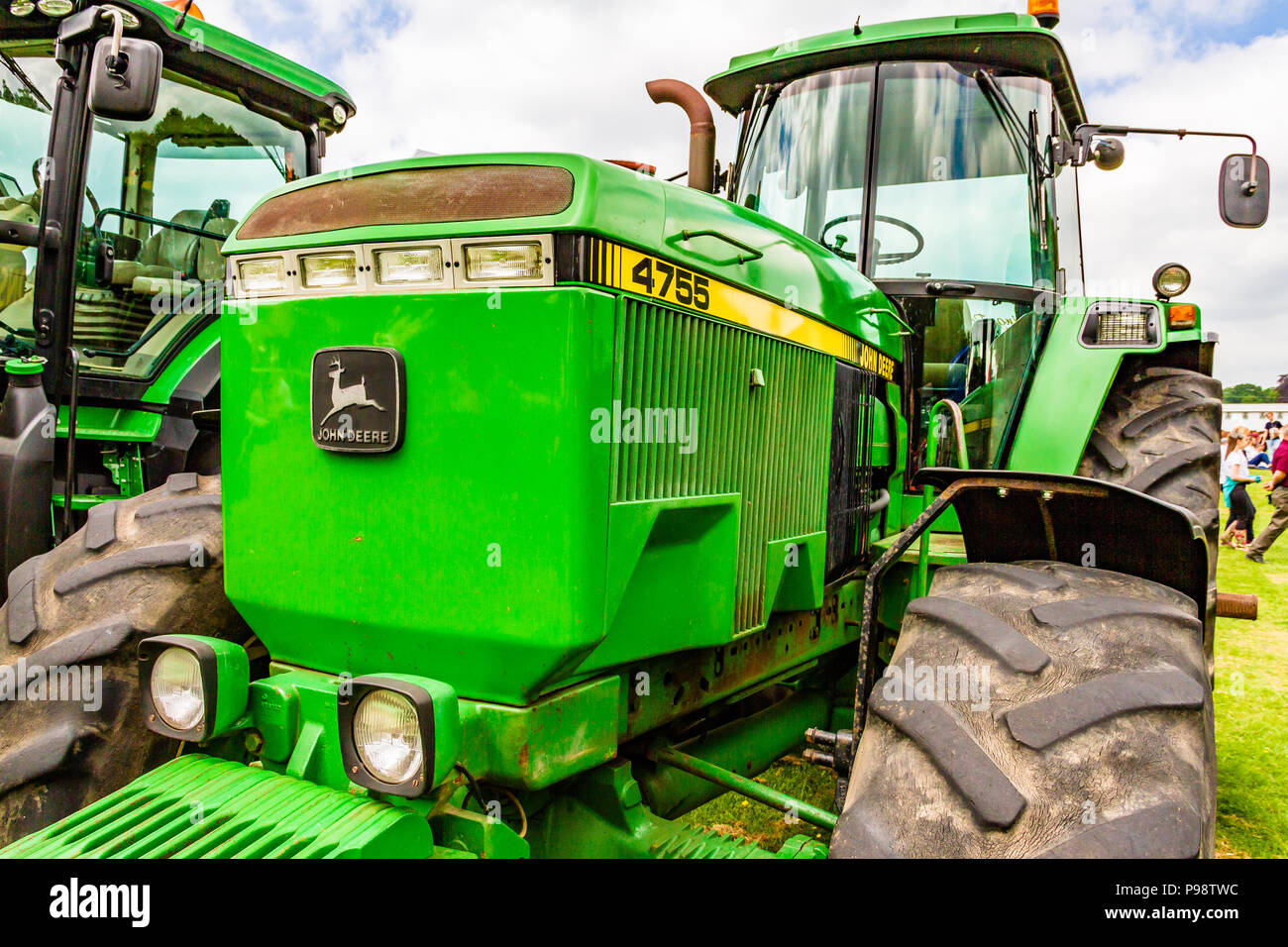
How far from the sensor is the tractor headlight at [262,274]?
2078 mm

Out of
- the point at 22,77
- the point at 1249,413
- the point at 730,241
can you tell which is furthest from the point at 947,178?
the point at 1249,413

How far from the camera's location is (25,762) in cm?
225

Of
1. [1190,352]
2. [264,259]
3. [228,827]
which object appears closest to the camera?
[228,827]

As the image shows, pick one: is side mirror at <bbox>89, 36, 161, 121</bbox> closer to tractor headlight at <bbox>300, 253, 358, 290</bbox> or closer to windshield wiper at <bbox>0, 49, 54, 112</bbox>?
windshield wiper at <bbox>0, 49, 54, 112</bbox>

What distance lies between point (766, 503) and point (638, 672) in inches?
22.6

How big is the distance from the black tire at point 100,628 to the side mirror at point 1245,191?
11.4 feet

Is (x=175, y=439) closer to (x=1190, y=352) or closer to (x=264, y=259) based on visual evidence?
(x=264, y=259)

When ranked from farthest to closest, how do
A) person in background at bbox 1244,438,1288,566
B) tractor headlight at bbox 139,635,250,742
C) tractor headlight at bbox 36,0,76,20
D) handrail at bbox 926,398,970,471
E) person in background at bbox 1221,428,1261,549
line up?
person in background at bbox 1221,428,1261,549 → person in background at bbox 1244,438,1288,566 → tractor headlight at bbox 36,0,76,20 → handrail at bbox 926,398,970,471 → tractor headlight at bbox 139,635,250,742

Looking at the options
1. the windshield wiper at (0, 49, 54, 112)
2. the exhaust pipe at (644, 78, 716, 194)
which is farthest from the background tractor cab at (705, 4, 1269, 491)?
the windshield wiper at (0, 49, 54, 112)

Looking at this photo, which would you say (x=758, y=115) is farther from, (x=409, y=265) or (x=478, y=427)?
(x=478, y=427)

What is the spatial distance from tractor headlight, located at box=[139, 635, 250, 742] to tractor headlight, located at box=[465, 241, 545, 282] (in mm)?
884

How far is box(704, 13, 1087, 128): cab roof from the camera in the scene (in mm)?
3312

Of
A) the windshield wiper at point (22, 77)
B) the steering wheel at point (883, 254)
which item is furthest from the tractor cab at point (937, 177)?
the windshield wiper at point (22, 77)
